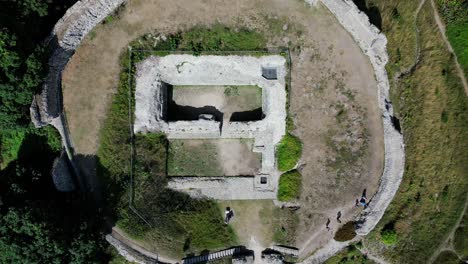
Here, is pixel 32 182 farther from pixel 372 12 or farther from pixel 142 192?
pixel 372 12

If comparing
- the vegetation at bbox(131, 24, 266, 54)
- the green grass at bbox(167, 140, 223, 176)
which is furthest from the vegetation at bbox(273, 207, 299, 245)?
the vegetation at bbox(131, 24, 266, 54)

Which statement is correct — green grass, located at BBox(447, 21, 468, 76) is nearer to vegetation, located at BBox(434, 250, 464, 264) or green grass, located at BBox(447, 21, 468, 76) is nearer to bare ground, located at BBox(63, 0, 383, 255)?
bare ground, located at BBox(63, 0, 383, 255)

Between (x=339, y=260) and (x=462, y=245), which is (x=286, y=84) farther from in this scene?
(x=462, y=245)

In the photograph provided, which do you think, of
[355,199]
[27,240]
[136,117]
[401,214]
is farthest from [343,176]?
[27,240]

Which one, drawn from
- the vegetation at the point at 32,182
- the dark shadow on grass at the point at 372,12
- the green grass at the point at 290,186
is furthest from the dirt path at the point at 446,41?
the vegetation at the point at 32,182


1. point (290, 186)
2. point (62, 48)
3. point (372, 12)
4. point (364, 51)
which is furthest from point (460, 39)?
point (62, 48)

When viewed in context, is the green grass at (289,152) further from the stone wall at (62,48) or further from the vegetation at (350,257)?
the stone wall at (62,48)
